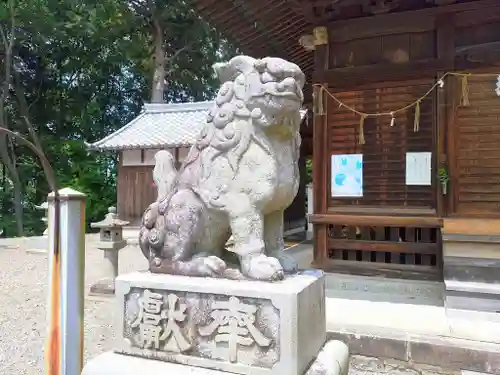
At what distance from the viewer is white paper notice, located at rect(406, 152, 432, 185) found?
4.99 meters

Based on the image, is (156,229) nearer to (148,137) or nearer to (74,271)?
(74,271)

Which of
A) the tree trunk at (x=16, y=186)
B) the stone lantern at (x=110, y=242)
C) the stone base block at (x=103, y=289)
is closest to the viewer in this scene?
the stone base block at (x=103, y=289)

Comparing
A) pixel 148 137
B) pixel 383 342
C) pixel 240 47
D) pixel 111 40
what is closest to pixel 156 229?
pixel 383 342

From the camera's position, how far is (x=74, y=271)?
223cm

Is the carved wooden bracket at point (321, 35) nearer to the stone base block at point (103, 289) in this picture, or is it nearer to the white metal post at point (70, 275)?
the white metal post at point (70, 275)

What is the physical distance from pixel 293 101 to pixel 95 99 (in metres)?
19.8

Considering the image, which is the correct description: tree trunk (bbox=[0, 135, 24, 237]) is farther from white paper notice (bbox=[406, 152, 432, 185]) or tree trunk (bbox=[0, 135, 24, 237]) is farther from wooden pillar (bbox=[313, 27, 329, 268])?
white paper notice (bbox=[406, 152, 432, 185])

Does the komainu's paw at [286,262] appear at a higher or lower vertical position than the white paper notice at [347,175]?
lower

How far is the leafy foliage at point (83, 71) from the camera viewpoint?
1652 cm

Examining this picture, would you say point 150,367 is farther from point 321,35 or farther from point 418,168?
point 321,35

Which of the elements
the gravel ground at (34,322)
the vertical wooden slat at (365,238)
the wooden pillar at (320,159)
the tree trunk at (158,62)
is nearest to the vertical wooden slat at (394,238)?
the vertical wooden slat at (365,238)

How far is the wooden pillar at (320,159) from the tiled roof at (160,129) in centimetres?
796

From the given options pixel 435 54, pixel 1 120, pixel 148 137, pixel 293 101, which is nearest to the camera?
pixel 293 101

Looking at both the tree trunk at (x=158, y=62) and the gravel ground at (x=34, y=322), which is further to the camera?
the tree trunk at (x=158, y=62)
